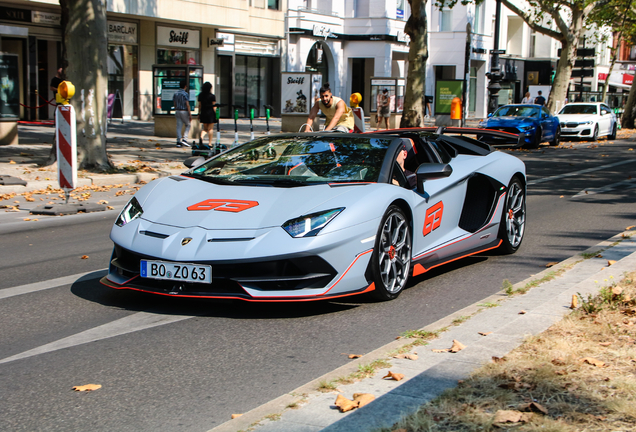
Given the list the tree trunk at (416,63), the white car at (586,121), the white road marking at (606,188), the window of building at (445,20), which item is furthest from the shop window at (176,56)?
the window of building at (445,20)

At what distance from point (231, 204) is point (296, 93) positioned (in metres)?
23.7

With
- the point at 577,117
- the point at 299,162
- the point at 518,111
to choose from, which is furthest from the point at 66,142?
the point at 577,117

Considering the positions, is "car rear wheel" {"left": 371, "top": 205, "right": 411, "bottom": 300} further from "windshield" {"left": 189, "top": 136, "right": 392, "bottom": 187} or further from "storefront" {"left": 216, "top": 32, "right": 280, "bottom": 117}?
"storefront" {"left": 216, "top": 32, "right": 280, "bottom": 117}

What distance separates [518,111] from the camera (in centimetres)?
2695

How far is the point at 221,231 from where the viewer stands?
5.32 meters

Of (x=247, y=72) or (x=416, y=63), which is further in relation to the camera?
(x=247, y=72)

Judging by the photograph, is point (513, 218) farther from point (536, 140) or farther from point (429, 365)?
point (536, 140)

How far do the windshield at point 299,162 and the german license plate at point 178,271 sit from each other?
3.51 feet

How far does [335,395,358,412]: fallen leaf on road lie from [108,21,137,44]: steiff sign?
28702 millimetres

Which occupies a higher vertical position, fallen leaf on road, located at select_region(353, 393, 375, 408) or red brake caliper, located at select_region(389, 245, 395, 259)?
red brake caliper, located at select_region(389, 245, 395, 259)

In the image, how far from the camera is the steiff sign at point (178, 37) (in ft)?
108

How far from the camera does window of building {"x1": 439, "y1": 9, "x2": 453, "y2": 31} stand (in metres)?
53.4

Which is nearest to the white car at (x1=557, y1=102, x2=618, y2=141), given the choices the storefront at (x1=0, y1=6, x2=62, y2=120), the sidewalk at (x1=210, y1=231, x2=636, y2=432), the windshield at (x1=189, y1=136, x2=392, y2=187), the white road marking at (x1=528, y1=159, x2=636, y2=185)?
the white road marking at (x1=528, y1=159, x2=636, y2=185)

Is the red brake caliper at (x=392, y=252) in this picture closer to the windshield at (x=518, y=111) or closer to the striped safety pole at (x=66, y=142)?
the striped safety pole at (x=66, y=142)
